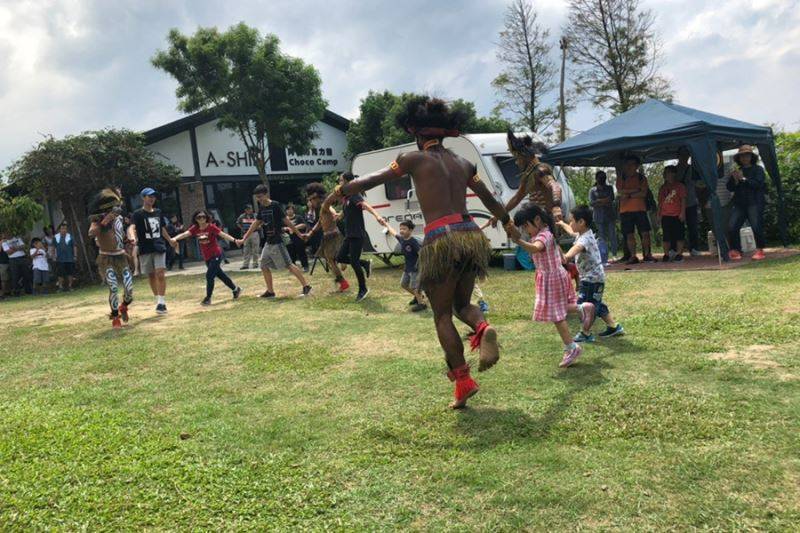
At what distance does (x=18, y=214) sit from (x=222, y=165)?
9.60 meters

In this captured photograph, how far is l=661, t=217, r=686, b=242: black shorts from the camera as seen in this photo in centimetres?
1133

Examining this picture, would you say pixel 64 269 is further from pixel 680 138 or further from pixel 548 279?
pixel 548 279

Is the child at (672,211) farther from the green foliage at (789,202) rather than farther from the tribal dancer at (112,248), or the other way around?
the tribal dancer at (112,248)

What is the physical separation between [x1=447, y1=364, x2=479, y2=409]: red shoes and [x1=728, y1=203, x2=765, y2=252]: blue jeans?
8.75 meters

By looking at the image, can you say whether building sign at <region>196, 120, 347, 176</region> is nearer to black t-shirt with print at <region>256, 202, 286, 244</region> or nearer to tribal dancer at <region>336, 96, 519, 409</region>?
black t-shirt with print at <region>256, 202, 286, 244</region>

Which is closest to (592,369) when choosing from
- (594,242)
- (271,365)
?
(594,242)

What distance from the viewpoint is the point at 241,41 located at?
21547 mm

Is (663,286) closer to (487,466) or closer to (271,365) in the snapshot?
(271,365)

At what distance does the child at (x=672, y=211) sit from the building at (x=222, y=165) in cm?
1697

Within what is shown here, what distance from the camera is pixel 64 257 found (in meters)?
16.6

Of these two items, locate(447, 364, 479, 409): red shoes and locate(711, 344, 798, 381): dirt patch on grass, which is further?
locate(711, 344, 798, 381): dirt patch on grass

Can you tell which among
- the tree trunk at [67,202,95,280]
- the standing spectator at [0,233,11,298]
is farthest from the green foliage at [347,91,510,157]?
the standing spectator at [0,233,11,298]

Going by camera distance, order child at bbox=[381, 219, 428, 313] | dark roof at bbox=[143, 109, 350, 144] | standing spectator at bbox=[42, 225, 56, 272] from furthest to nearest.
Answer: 1. dark roof at bbox=[143, 109, 350, 144]
2. standing spectator at bbox=[42, 225, 56, 272]
3. child at bbox=[381, 219, 428, 313]

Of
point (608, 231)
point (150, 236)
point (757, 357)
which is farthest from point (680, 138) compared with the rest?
point (150, 236)
